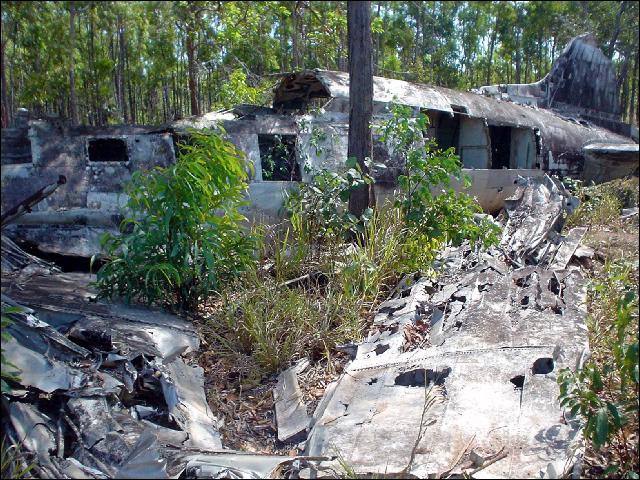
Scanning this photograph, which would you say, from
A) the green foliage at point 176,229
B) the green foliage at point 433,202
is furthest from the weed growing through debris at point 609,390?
the green foliage at point 176,229

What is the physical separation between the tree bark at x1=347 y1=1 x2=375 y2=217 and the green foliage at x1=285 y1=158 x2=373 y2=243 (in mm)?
295

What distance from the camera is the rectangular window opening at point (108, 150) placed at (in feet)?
23.6

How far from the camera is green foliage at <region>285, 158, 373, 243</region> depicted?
7098 mm

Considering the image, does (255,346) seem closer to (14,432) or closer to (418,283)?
(418,283)

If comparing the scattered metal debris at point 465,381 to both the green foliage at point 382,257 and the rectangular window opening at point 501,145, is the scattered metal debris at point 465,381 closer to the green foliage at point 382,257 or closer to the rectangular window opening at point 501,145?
the green foliage at point 382,257

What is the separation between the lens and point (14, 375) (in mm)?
3186

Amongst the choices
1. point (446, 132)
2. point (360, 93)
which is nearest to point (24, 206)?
point (360, 93)

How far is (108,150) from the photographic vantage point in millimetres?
7414

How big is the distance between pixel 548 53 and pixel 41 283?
25.6 m

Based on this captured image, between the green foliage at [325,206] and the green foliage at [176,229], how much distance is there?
139 cm

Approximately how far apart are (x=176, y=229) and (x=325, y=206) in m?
2.14

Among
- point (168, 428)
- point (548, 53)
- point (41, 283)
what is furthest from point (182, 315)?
point (548, 53)

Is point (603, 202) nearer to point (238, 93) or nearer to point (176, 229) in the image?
point (238, 93)

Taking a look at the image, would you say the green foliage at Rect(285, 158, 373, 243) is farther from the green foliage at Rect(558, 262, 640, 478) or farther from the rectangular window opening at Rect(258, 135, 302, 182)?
the green foliage at Rect(558, 262, 640, 478)
